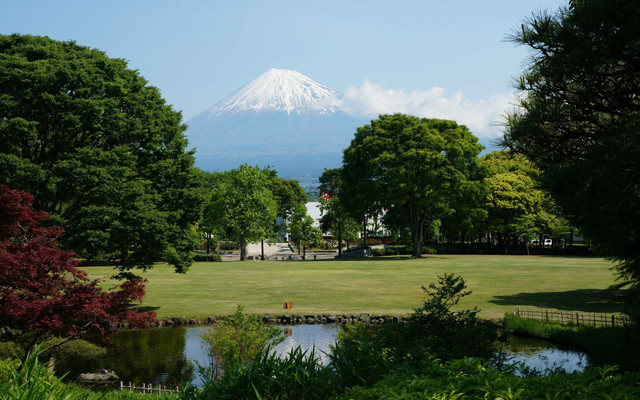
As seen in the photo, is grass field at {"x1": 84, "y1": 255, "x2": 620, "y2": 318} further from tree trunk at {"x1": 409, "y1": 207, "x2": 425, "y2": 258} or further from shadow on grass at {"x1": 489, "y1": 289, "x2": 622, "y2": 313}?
tree trunk at {"x1": 409, "y1": 207, "x2": 425, "y2": 258}

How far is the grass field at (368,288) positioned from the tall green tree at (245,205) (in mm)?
11074

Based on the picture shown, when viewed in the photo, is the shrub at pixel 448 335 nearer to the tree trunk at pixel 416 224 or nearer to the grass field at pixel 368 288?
the grass field at pixel 368 288

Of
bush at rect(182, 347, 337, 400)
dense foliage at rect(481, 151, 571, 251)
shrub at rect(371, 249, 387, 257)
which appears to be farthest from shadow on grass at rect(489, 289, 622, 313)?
shrub at rect(371, 249, 387, 257)

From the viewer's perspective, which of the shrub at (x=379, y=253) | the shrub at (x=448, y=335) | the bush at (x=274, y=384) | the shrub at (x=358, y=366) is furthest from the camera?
the shrub at (x=379, y=253)

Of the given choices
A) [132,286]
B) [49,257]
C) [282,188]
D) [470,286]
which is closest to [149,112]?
[132,286]

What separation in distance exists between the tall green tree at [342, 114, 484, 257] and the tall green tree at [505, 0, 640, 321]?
37.9 m

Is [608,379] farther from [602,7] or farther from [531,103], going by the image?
[531,103]

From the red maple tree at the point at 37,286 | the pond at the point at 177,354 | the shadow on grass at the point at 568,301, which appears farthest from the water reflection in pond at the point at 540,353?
the red maple tree at the point at 37,286

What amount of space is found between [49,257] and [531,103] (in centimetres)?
1435

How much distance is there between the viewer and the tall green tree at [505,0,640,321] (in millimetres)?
12133

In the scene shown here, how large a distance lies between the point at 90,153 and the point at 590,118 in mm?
19636

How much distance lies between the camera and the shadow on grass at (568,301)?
27.1m

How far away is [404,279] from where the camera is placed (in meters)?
40.5

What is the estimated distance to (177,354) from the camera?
805 inches
